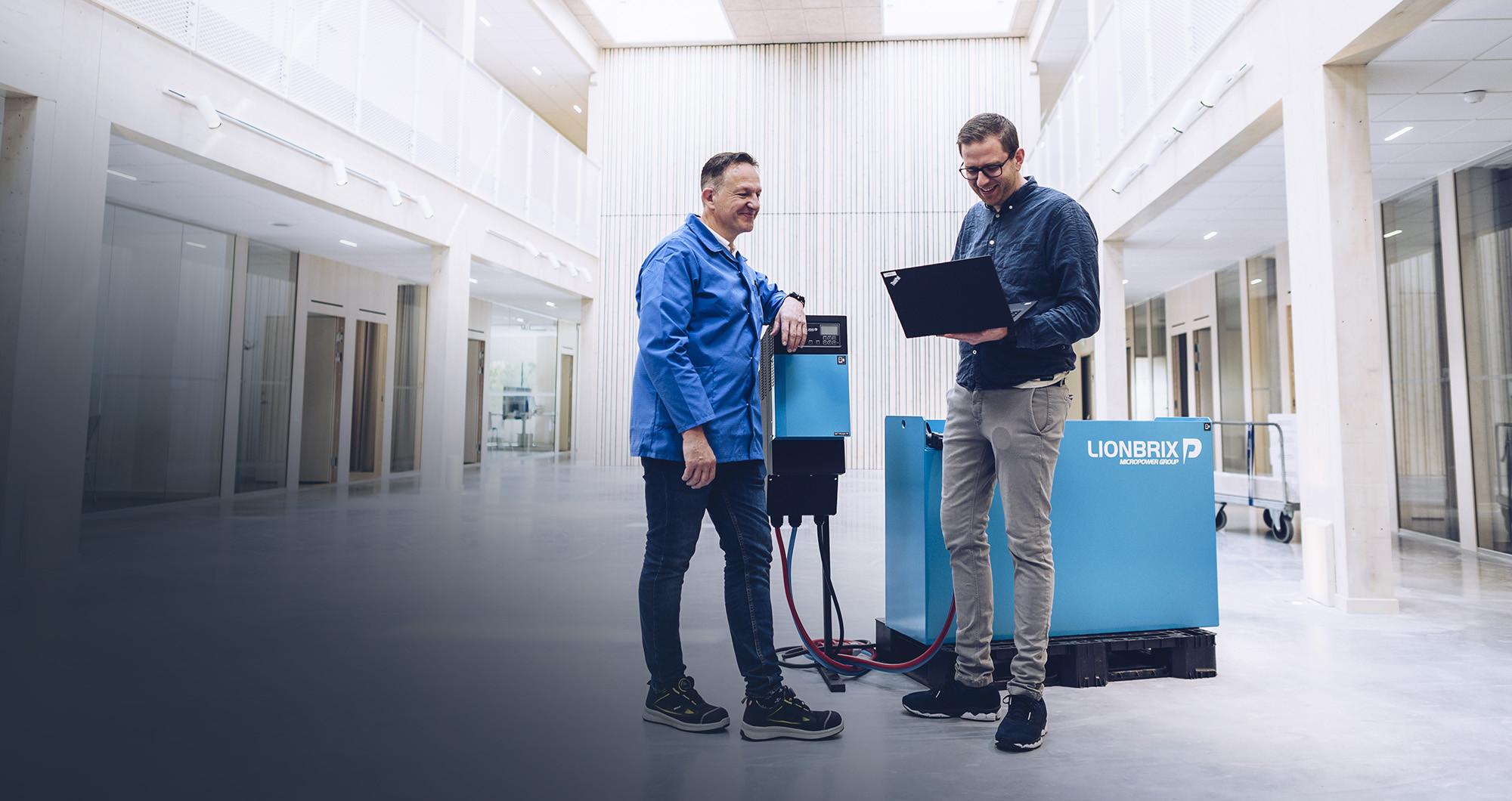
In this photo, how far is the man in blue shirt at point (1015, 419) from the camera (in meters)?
2.16

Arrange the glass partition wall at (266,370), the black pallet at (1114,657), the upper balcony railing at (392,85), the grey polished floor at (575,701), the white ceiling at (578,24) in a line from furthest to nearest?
the white ceiling at (578,24)
the glass partition wall at (266,370)
the upper balcony railing at (392,85)
the black pallet at (1114,657)
the grey polished floor at (575,701)

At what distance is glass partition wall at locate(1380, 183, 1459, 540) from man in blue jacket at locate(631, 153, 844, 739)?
6.45m

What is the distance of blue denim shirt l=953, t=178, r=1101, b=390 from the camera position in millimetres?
2133

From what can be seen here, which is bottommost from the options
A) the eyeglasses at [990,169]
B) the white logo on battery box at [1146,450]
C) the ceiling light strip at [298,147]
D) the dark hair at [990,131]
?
the white logo on battery box at [1146,450]

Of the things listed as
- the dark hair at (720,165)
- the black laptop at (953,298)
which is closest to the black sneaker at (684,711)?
the black laptop at (953,298)

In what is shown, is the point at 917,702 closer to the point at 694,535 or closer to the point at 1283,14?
the point at 694,535

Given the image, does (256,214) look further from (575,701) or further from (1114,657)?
(1114,657)

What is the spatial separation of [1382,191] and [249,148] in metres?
9.41

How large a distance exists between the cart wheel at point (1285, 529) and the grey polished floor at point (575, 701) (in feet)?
4.45

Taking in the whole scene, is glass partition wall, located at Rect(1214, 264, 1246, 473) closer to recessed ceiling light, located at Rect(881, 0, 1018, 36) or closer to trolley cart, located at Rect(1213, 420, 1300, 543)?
trolley cart, located at Rect(1213, 420, 1300, 543)

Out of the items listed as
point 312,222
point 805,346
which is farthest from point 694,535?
point 312,222

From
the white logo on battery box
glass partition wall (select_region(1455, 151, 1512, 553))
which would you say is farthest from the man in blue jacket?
glass partition wall (select_region(1455, 151, 1512, 553))

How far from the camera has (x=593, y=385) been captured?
14141 mm

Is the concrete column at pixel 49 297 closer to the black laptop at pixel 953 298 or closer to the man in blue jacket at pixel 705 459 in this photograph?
the man in blue jacket at pixel 705 459
